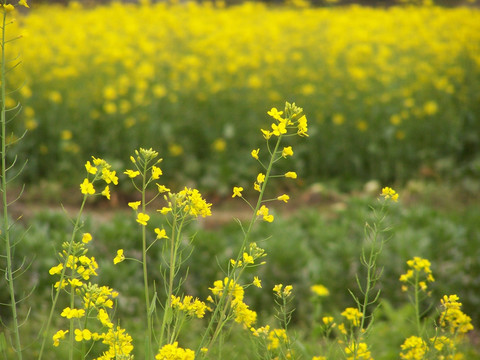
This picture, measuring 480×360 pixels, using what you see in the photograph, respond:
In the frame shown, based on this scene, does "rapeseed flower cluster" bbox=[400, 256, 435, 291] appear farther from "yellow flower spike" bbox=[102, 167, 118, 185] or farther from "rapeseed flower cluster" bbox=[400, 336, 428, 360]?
"yellow flower spike" bbox=[102, 167, 118, 185]

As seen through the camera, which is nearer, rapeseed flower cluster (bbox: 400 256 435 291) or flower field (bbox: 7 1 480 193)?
rapeseed flower cluster (bbox: 400 256 435 291)

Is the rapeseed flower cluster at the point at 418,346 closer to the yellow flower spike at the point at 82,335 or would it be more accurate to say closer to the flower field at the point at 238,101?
the yellow flower spike at the point at 82,335

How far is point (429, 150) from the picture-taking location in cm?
582

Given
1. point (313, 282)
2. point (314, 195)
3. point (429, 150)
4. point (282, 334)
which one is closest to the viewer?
point (282, 334)

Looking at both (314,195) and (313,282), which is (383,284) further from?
(314,195)

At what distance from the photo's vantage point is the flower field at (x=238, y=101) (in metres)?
5.69

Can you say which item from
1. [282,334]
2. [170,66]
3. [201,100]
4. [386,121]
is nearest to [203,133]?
[201,100]

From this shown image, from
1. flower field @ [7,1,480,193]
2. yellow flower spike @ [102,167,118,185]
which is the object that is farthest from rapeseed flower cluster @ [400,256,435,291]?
flower field @ [7,1,480,193]

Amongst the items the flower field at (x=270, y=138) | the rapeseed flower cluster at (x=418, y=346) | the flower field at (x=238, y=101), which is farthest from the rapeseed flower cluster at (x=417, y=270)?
the flower field at (x=238, y=101)

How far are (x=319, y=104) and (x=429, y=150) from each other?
99 centimetres

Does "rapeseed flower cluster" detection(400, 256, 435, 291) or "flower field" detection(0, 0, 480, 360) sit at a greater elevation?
"rapeseed flower cluster" detection(400, 256, 435, 291)

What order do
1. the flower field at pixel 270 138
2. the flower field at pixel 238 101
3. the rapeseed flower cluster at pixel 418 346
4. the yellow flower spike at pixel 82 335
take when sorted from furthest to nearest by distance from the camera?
the flower field at pixel 238 101 → the flower field at pixel 270 138 → the rapeseed flower cluster at pixel 418 346 → the yellow flower spike at pixel 82 335

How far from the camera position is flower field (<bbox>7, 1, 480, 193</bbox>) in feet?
18.7

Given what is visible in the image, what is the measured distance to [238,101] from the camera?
19.7ft
